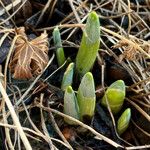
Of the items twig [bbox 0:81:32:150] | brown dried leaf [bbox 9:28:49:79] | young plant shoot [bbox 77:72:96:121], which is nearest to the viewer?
twig [bbox 0:81:32:150]

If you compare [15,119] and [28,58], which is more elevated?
[28,58]

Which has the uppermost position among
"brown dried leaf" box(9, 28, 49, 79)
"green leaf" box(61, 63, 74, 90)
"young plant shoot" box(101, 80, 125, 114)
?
"brown dried leaf" box(9, 28, 49, 79)

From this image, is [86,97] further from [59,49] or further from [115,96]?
[59,49]

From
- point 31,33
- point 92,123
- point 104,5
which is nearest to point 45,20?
point 31,33

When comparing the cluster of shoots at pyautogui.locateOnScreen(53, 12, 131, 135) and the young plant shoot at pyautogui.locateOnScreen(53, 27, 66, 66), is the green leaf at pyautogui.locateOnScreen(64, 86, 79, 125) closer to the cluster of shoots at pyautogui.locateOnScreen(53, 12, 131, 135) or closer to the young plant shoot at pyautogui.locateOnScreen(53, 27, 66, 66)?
the cluster of shoots at pyautogui.locateOnScreen(53, 12, 131, 135)

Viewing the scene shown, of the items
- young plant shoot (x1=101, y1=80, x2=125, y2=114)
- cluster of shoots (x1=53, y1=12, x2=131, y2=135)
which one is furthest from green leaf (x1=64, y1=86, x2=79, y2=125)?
young plant shoot (x1=101, y1=80, x2=125, y2=114)

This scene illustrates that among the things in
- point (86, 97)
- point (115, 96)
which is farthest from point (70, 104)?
point (115, 96)

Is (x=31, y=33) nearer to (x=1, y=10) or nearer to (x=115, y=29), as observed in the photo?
(x=1, y=10)

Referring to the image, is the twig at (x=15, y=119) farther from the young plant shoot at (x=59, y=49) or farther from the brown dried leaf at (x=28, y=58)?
the young plant shoot at (x=59, y=49)
